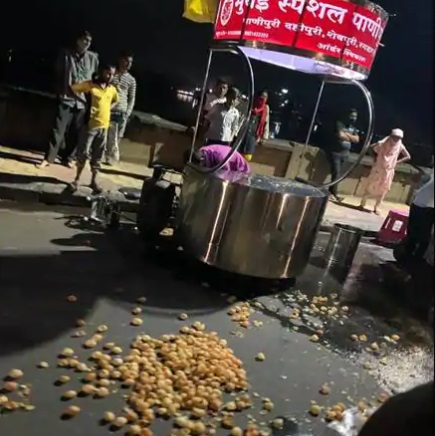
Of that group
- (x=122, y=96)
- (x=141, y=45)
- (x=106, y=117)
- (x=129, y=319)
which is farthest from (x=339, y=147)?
(x=129, y=319)

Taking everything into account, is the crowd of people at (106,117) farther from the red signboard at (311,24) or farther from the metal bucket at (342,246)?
the red signboard at (311,24)

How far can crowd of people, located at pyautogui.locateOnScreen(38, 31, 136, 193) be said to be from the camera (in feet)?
21.8

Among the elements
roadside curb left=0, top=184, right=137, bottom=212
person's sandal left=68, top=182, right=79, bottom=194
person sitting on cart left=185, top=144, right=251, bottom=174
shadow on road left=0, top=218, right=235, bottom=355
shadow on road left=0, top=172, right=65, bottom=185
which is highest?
person sitting on cart left=185, top=144, right=251, bottom=174

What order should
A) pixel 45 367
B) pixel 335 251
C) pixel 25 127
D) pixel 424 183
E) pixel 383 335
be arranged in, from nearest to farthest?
pixel 424 183 → pixel 45 367 → pixel 383 335 → pixel 335 251 → pixel 25 127

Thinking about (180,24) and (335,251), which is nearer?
(335,251)

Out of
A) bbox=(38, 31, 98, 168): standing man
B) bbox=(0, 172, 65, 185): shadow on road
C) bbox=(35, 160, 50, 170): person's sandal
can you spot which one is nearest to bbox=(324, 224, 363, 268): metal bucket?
bbox=(0, 172, 65, 185): shadow on road

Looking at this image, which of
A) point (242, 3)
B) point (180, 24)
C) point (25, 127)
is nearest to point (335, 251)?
point (242, 3)

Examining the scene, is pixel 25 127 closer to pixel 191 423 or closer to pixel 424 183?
pixel 191 423

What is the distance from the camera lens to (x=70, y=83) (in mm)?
7309

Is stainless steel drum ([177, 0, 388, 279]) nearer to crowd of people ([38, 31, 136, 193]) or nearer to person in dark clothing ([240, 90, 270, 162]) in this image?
crowd of people ([38, 31, 136, 193])

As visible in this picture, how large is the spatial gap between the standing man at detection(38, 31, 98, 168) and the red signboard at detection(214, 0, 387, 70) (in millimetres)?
3800

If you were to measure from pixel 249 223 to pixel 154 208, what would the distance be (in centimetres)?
131

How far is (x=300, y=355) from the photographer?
3.88m

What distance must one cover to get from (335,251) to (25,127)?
5456 mm
